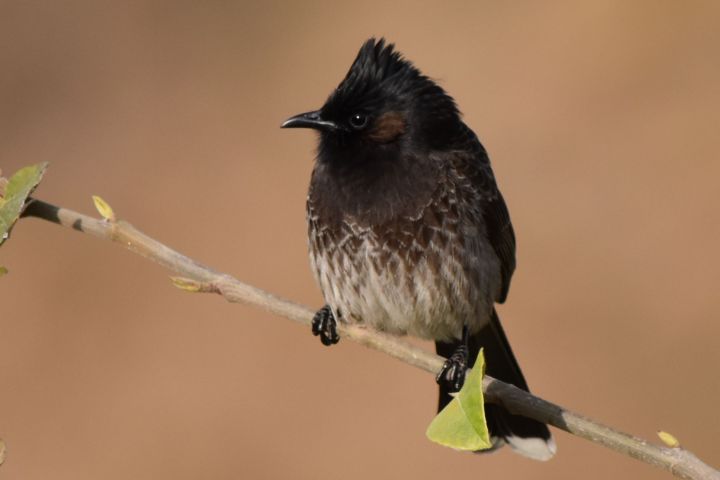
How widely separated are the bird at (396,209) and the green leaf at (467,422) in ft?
6.12

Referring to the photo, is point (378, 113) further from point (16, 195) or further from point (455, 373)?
point (16, 195)

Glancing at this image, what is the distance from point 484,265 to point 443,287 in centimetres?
23

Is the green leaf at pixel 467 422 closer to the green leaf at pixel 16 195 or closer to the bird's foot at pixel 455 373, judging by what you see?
the green leaf at pixel 16 195

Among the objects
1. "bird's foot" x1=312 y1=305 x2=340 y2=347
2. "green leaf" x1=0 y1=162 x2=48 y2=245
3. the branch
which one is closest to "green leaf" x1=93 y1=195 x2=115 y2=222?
the branch

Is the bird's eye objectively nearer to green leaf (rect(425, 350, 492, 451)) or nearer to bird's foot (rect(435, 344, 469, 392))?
bird's foot (rect(435, 344, 469, 392))

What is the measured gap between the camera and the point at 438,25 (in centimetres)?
930

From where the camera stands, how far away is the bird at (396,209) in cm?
417

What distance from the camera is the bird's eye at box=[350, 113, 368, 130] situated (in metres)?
4.20

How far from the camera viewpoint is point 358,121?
13.8ft

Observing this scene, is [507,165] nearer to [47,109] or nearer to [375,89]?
[47,109]

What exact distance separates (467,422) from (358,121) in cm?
219

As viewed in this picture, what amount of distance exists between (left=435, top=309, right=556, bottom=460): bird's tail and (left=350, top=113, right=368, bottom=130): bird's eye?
966 millimetres

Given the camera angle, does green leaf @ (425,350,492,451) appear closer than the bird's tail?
Yes

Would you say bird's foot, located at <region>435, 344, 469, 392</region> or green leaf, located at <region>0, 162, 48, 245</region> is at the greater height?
green leaf, located at <region>0, 162, 48, 245</region>
